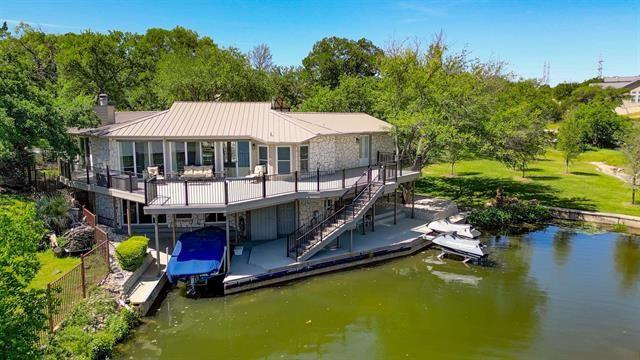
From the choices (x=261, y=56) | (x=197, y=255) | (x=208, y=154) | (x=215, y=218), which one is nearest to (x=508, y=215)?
(x=215, y=218)

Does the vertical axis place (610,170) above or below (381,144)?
below

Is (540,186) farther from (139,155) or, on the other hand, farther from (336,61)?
(336,61)

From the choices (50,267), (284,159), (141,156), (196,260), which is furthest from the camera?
(284,159)

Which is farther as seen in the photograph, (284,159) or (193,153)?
(193,153)

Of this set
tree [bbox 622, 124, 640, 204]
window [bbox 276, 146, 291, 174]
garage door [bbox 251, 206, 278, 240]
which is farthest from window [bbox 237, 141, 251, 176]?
tree [bbox 622, 124, 640, 204]

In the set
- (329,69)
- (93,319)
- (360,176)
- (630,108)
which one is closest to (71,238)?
(93,319)

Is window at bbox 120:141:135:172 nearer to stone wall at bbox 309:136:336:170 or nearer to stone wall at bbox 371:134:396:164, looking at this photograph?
stone wall at bbox 309:136:336:170

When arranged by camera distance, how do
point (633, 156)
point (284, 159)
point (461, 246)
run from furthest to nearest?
point (633, 156) < point (284, 159) < point (461, 246)

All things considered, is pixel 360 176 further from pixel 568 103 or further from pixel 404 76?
pixel 568 103
